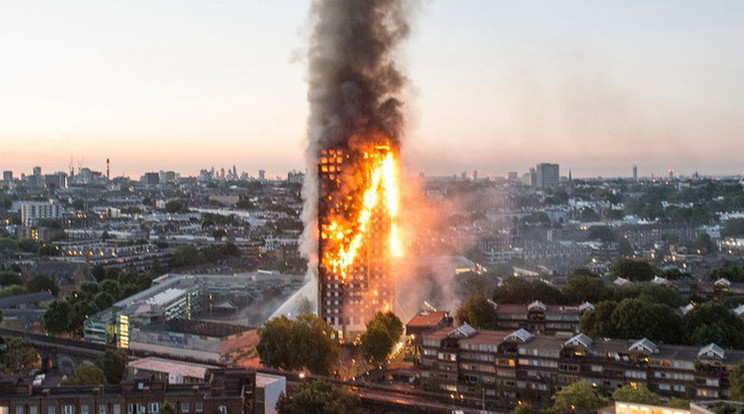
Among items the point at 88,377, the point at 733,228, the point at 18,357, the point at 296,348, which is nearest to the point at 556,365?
the point at 296,348

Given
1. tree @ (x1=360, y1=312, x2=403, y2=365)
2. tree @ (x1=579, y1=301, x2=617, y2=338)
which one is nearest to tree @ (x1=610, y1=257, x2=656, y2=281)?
tree @ (x1=579, y1=301, x2=617, y2=338)

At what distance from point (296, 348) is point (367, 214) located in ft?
27.8

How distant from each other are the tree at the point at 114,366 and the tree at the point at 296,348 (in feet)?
13.2

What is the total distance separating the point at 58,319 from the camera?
121 feet

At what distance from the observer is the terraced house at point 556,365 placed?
23.2 m

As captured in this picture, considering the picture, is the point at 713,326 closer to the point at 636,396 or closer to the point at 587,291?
the point at 587,291

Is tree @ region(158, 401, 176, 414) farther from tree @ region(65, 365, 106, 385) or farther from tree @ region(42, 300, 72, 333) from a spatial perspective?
tree @ region(42, 300, 72, 333)

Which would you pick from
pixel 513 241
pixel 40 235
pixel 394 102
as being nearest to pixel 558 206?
pixel 513 241

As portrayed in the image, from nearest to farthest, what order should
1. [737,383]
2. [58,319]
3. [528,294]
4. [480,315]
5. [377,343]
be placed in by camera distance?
[737,383], [377,343], [480,315], [528,294], [58,319]

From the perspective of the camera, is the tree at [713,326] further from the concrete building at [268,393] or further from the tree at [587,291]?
the concrete building at [268,393]

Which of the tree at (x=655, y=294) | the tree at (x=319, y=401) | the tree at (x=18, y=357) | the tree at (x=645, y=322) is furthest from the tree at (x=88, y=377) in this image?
the tree at (x=655, y=294)

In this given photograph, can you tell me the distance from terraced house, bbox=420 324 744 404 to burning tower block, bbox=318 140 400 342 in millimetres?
6876

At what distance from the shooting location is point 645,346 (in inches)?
949

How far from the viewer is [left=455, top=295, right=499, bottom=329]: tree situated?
3192cm
